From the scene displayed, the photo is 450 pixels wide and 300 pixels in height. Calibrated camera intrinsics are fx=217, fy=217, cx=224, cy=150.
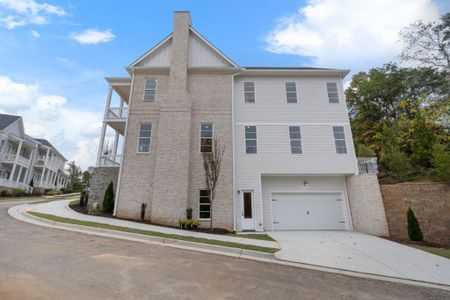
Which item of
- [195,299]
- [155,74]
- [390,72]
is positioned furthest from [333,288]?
[390,72]

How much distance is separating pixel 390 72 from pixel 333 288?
2753 cm

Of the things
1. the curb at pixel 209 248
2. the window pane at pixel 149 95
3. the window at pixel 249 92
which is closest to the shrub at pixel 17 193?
the curb at pixel 209 248

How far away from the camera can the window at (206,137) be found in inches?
532

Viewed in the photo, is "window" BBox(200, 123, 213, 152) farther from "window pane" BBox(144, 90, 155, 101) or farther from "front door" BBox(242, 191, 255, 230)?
"window pane" BBox(144, 90, 155, 101)

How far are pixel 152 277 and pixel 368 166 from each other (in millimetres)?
13628

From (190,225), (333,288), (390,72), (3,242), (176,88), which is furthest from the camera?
(390,72)

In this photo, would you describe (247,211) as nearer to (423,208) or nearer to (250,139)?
(250,139)

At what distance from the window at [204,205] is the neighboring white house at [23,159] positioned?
29.9 metres

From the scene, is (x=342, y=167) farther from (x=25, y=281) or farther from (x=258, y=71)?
(x=25, y=281)

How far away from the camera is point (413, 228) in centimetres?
1047

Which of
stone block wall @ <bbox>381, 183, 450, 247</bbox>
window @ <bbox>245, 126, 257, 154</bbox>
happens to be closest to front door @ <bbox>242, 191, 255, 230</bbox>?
window @ <bbox>245, 126, 257, 154</bbox>

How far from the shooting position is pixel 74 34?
14172 mm

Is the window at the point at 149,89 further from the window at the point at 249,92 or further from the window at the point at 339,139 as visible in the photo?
the window at the point at 339,139

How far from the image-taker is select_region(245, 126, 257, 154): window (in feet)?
45.2
